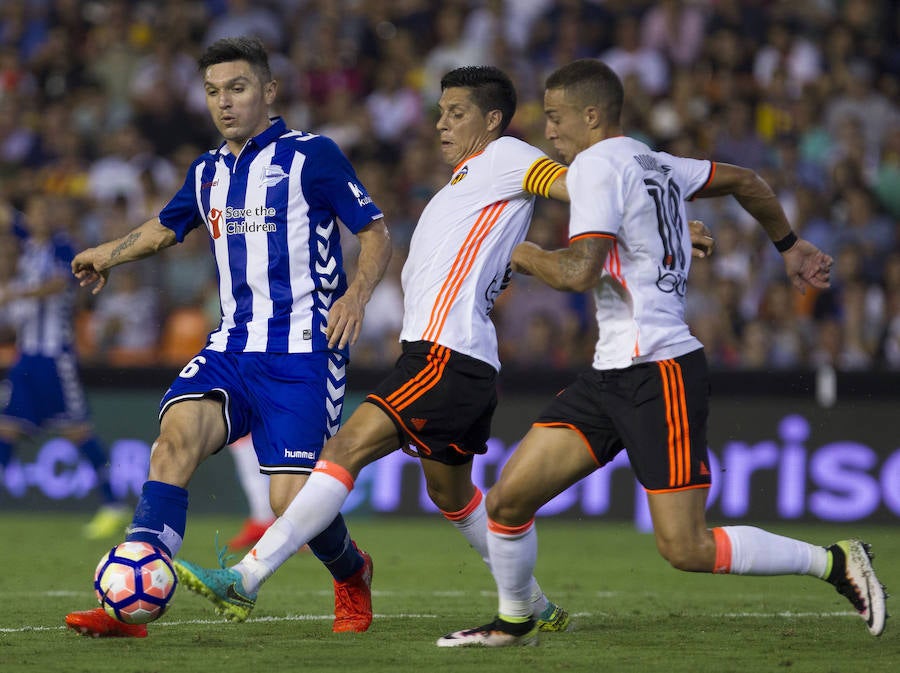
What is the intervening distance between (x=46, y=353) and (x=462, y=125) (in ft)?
21.6

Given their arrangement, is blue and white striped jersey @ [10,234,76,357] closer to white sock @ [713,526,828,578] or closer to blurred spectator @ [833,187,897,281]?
blurred spectator @ [833,187,897,281]

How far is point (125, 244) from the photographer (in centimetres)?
Result: 669

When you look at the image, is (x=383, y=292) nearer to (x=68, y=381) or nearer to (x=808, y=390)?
(x=68, y=381)

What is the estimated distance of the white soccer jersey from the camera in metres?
5.64

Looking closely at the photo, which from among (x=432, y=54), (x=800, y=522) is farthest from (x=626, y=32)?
(x=800, y=522)

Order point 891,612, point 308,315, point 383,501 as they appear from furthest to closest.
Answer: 1. point 383,501
2. point 891,612
3. point 308,315

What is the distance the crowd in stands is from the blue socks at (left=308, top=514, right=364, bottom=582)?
637 cm

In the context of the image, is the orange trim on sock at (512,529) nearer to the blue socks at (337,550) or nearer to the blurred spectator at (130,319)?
the blue socks at (337,550)

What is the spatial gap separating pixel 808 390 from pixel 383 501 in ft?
12.1

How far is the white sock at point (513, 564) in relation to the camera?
591 cm

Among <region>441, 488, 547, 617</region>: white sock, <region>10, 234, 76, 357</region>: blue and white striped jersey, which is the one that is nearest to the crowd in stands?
<region>10, 234, 76, 357</region>: blue and white striped jersey

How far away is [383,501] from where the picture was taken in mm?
12383

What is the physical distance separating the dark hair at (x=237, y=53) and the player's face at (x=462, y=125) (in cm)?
83

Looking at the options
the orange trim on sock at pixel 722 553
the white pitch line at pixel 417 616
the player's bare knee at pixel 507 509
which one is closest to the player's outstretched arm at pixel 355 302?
the player's bare knee at pixel 507 509
